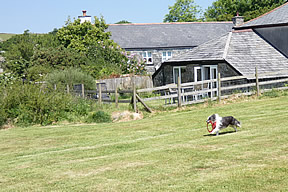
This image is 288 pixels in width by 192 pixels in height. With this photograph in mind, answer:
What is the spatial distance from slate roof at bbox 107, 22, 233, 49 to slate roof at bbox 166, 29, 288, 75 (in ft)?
67.0

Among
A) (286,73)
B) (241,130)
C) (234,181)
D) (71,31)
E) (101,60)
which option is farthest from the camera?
(71,31)

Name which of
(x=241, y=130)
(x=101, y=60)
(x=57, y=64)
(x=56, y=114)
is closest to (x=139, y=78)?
(x=101, y=60)

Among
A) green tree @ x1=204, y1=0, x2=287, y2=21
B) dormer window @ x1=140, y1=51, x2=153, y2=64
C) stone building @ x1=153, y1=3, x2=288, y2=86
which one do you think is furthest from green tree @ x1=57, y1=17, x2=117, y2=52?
green tree @ x1=204, y1=0, x2=287, y2=21

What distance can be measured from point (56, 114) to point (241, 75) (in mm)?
11142

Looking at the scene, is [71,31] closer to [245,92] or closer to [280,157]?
[245,92]

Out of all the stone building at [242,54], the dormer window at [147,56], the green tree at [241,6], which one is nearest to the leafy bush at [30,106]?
the stone building at [242,54]

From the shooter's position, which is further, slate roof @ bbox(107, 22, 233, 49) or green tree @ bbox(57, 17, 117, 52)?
slate roof @ bbox(107, 22, 233, 49)

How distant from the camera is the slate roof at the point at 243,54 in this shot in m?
26.5

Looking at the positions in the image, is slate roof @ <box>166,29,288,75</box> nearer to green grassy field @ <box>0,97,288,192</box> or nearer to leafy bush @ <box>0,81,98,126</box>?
green grassy field @ <box>0,97,288,192</box>

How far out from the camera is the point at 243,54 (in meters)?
27.9

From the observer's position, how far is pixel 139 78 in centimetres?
3791

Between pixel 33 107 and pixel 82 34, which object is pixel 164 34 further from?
pixel 33 107

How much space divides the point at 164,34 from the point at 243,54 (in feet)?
84.5

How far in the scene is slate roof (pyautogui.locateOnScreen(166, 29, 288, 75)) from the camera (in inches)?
1043
